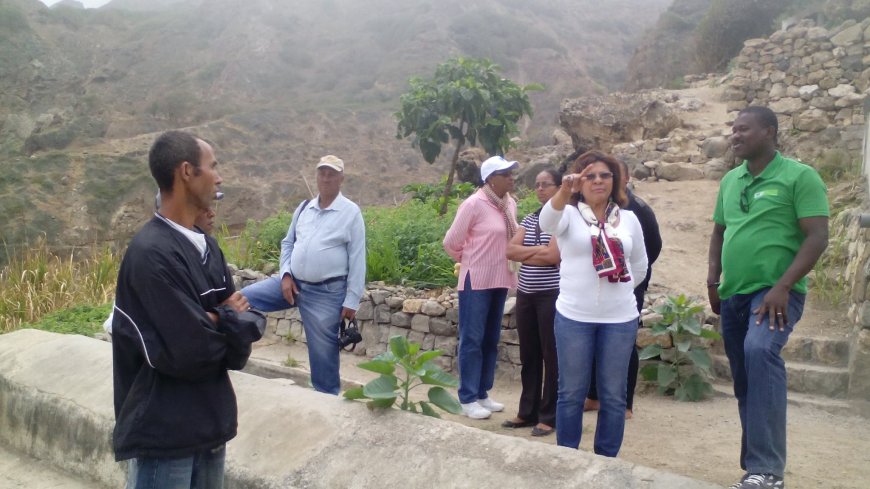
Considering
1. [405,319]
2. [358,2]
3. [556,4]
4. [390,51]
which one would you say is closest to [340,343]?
[405,319]

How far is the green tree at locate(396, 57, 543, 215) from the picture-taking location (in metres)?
9.70

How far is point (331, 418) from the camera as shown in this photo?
3230 mm

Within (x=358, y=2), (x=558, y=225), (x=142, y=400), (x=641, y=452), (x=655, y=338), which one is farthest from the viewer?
(x=358, y=2)

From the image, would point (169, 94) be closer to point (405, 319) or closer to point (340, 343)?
point (405, 319)

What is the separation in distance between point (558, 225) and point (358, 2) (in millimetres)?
39096

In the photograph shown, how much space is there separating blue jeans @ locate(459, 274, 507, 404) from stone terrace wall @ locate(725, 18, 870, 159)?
7.45 metres

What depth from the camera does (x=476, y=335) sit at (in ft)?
16.2

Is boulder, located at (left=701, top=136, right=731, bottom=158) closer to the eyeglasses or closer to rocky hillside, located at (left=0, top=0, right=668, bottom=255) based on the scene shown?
the eyeglasses

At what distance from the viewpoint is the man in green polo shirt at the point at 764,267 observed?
9.52ft

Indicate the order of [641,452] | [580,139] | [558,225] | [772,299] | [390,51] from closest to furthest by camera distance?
[772,299] → [558,225] → [641,452] → [580,139] → [390,51]

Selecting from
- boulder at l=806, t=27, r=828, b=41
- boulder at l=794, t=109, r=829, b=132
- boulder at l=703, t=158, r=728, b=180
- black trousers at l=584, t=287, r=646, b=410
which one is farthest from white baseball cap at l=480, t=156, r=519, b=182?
boulder at l=806, t=27, r=828, b=41

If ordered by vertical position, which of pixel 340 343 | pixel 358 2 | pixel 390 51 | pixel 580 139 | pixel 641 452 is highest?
pixel 358 2

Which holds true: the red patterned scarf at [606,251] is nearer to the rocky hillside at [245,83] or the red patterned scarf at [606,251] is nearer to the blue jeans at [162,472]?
the blue jeans at [162,472]

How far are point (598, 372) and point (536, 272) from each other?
3.87ft
